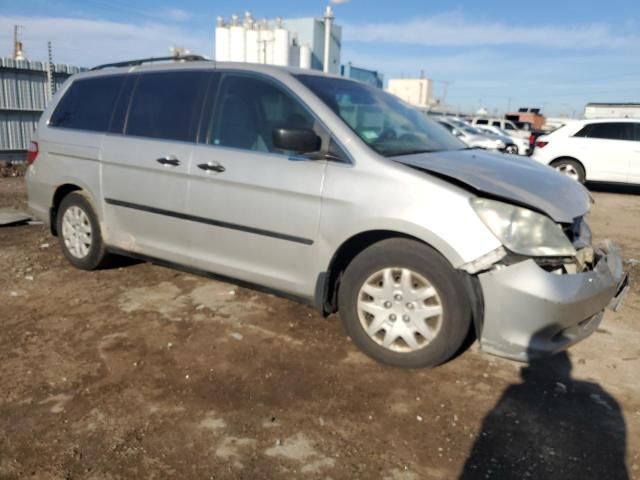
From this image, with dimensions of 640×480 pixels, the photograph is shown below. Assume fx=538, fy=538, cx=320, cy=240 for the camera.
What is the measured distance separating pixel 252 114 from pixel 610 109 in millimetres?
25125

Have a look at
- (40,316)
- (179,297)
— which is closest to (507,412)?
(179,297)

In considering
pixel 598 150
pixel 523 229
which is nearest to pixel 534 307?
pixel 523 229

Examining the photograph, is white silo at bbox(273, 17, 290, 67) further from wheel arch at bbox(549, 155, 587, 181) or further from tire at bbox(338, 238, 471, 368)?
tire at bbox(338, 238, 471, 368)

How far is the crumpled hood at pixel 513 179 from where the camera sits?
2.96 m

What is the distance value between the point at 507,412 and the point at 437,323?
0.59 m

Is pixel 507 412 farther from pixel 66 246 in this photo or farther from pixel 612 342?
pixel 66 246

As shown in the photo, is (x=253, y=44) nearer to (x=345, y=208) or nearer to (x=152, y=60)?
(x=152, y=60)

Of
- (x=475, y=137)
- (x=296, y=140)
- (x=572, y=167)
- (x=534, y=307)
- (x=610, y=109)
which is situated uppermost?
(x=610, y=109)

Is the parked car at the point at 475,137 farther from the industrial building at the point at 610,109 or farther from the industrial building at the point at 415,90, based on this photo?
the industrial building at the point at 415,90

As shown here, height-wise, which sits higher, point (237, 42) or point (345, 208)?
point (237, 42)

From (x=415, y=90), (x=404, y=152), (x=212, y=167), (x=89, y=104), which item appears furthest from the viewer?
(x=415, y=90)

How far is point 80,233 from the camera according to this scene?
191 inches

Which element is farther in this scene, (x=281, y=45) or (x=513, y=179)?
(x=281, y=45)

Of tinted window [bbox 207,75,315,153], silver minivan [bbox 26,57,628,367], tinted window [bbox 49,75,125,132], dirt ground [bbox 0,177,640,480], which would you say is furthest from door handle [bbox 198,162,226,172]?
tinted window [bbox 49,75,125,132]
